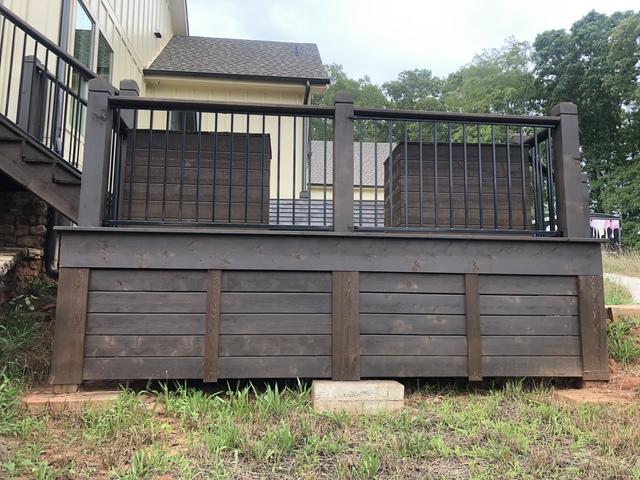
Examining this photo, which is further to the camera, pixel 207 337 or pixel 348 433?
pixel 207 337

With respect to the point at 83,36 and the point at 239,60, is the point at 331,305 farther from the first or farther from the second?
the point at 239,60

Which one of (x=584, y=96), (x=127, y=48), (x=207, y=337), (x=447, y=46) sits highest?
(x=447, y=46)

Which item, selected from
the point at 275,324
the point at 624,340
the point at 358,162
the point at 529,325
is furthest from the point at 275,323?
the point at 358,162

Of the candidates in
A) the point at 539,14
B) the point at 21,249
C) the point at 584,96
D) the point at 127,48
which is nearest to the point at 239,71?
the point at 127,48

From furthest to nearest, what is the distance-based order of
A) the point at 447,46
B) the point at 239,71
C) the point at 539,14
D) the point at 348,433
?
1. the point at 447,46
2. the point at 539,14
3. the point at 239,71
4. the point at 348,433

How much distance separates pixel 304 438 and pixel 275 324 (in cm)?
75

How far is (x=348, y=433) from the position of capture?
219 cm

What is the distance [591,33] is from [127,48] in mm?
21414

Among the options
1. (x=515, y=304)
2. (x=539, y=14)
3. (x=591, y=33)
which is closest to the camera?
(x=515, y=304)

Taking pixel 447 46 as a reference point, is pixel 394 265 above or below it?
below

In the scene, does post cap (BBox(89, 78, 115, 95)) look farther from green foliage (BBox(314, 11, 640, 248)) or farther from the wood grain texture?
green foliage (BBox(314, 11, 640, 248))

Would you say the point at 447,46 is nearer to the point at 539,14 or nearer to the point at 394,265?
the point at 539,14

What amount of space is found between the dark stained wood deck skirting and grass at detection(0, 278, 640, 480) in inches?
8.5

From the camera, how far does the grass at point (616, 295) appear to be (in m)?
4.94
